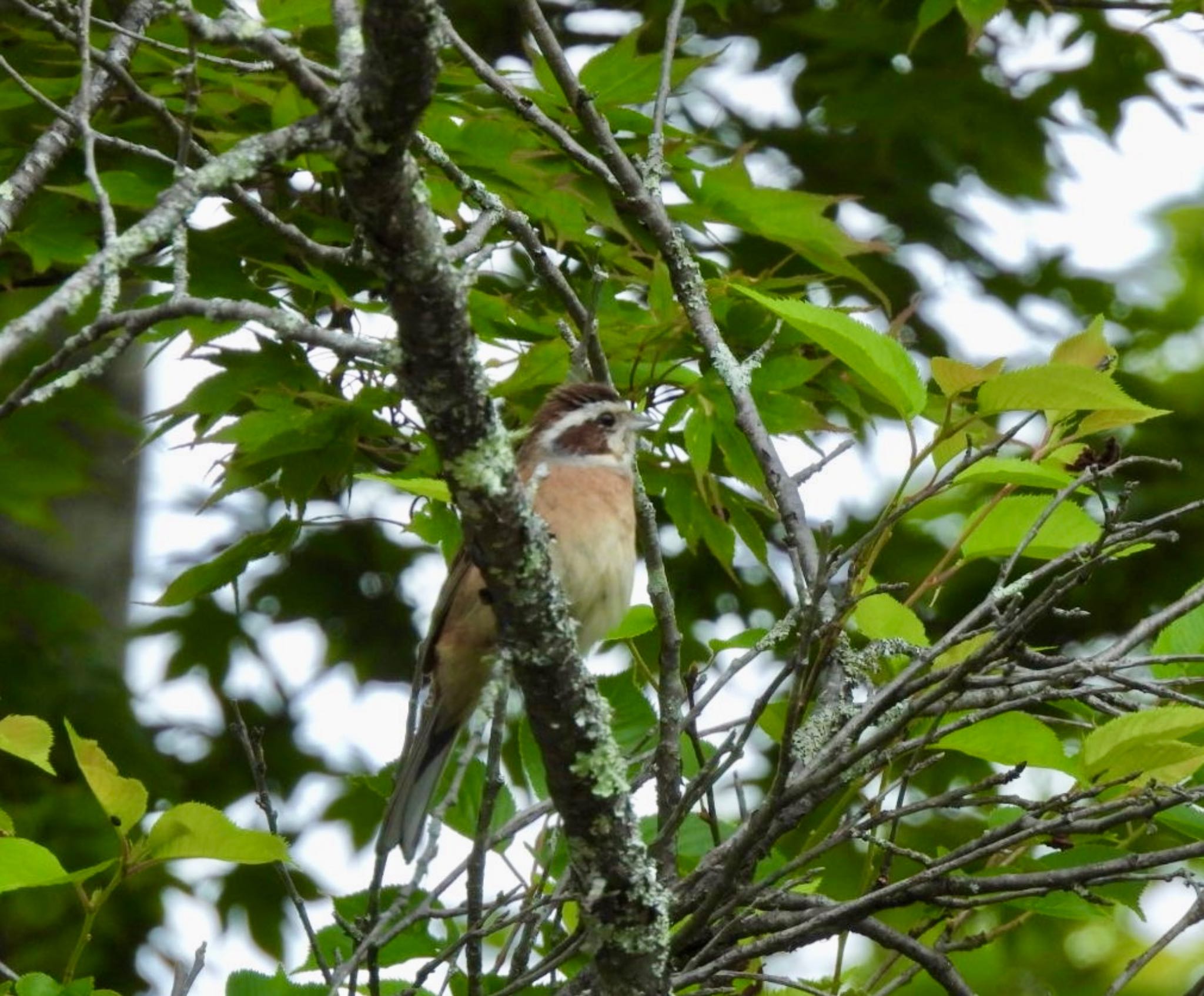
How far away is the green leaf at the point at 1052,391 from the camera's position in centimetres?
284

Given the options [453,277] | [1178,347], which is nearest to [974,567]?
[1178,347]

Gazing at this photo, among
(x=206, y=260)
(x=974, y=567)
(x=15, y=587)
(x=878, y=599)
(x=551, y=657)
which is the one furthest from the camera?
(x=974, y=567)

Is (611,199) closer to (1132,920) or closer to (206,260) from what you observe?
(206,260)

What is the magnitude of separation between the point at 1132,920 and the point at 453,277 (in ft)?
18.6

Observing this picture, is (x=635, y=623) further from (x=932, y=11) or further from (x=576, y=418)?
(x=932, y=11)

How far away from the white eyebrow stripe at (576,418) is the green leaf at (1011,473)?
5.92ft

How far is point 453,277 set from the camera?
7.86 ft

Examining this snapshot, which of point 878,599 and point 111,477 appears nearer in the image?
point 878,599

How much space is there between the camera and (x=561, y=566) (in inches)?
187

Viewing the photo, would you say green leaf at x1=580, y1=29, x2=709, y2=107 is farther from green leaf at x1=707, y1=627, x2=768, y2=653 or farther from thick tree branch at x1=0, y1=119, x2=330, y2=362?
thick tree branch at x1=0, y1=119, x2=330, y2=362

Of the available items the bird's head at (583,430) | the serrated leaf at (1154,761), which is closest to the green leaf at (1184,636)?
the serrated leaf at (1154,761)

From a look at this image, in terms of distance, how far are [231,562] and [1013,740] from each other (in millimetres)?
2351

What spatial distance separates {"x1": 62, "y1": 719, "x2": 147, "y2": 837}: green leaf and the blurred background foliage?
27.4 inches

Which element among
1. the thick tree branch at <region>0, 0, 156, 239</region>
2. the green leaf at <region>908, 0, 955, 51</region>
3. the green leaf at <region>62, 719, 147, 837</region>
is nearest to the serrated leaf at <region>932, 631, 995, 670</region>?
the green leaf at <region>62, 719, 147, 837</region>
